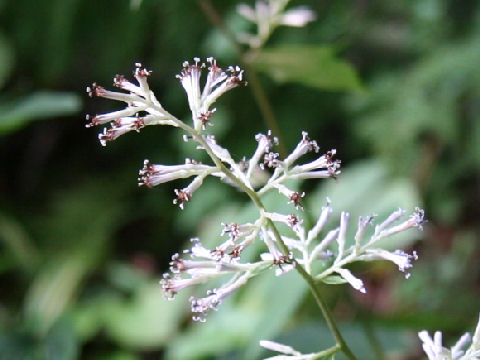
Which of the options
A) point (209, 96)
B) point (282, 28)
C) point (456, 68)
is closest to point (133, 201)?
point (282, 28)

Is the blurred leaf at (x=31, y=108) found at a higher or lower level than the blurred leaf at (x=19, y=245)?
lower

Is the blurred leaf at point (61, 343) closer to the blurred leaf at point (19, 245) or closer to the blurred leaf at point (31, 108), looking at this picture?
the blurred leaf at point (31, 108)

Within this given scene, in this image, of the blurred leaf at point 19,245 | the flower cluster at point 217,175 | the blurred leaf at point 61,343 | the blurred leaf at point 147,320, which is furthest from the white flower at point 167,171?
the blurred leaf at point 19,245

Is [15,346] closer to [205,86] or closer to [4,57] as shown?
[205,86]

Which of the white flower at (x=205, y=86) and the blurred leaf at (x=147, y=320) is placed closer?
the white flower at (x=205, y=86)

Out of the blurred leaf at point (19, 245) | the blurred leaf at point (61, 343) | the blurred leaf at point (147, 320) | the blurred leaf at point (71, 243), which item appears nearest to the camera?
the blurred leaf at point (61, 343)

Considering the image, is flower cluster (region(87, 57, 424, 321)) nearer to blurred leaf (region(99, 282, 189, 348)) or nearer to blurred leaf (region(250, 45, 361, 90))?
blurred leaf (region(250, 45, 361, 90))

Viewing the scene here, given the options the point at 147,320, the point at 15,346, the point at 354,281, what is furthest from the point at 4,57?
the point at 354,281

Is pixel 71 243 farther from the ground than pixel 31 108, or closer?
farther from the ground
